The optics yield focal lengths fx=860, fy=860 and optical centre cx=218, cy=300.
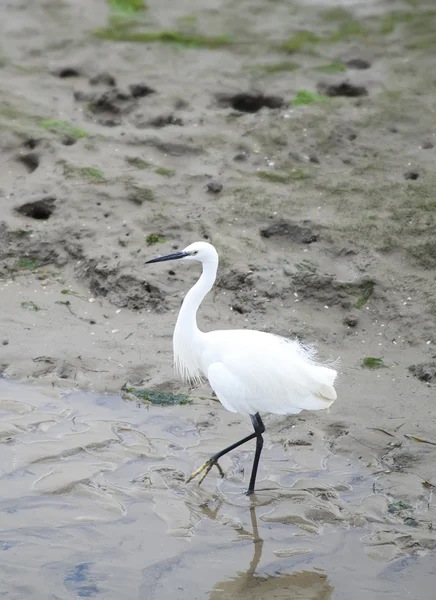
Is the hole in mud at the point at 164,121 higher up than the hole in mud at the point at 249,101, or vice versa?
the hole in mud at the point at 249,101

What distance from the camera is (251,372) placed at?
192 inches

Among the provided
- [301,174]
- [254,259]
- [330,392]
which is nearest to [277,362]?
[330,392]

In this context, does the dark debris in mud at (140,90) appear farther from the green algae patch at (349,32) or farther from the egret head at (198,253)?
the egret head at (198,253)

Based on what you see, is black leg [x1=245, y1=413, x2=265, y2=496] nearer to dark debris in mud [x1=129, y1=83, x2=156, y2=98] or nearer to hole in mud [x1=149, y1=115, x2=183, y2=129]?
hole in mud [x1=149, y1=115, x2=183, y2=129]

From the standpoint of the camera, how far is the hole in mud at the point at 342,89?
866 centimetres

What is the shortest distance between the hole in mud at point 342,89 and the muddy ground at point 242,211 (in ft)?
0.06

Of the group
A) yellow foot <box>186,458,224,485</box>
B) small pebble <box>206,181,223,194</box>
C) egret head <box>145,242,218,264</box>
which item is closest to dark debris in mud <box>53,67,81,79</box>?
small pebble <box>206,181,223,194</box>

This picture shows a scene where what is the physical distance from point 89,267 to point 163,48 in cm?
359

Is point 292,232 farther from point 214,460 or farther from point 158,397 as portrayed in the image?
point 214,460

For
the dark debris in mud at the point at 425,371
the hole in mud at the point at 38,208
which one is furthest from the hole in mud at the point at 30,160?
the dark debris in mud at the point at 425,371

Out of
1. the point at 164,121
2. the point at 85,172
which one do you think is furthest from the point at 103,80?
the point at 85,172

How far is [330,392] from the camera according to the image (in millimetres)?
4930

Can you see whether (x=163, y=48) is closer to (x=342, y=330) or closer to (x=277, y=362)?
(x=342, y=330)

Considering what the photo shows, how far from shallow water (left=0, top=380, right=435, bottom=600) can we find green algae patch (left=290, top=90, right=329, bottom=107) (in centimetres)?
402
